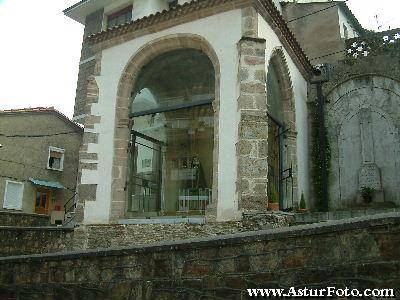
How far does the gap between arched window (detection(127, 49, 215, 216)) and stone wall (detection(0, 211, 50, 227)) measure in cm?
580

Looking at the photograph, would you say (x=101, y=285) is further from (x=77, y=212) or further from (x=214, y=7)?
(x=214, y=7)

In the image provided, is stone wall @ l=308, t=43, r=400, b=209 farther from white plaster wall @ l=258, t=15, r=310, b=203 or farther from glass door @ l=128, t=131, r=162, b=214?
glass door @ l=128, t=131, r=162, b=214

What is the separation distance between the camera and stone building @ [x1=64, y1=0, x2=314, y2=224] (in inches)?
295

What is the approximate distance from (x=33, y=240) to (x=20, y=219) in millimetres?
5160

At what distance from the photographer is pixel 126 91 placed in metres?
9.46

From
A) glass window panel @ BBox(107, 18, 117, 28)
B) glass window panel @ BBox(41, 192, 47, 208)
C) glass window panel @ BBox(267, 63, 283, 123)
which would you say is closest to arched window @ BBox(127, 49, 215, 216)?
glass window panel @ BBox(267, 63, 283, 123)

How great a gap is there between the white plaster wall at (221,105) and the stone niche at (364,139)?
4283 millimetres

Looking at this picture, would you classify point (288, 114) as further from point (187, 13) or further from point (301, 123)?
point (187, 13)

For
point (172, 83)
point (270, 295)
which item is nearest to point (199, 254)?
point (270, 295)

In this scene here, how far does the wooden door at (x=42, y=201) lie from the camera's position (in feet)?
64.6

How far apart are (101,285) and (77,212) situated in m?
5.31

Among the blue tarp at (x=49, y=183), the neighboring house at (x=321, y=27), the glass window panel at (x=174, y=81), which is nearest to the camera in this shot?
the glass window panel at (x=174, y=81)

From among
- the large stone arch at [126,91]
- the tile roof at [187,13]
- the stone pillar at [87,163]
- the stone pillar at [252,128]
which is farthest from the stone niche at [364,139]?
the stone pillar at [87,163]

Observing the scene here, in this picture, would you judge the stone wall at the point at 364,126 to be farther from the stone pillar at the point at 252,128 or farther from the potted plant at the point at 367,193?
the stone pillar at the point at 252,128
